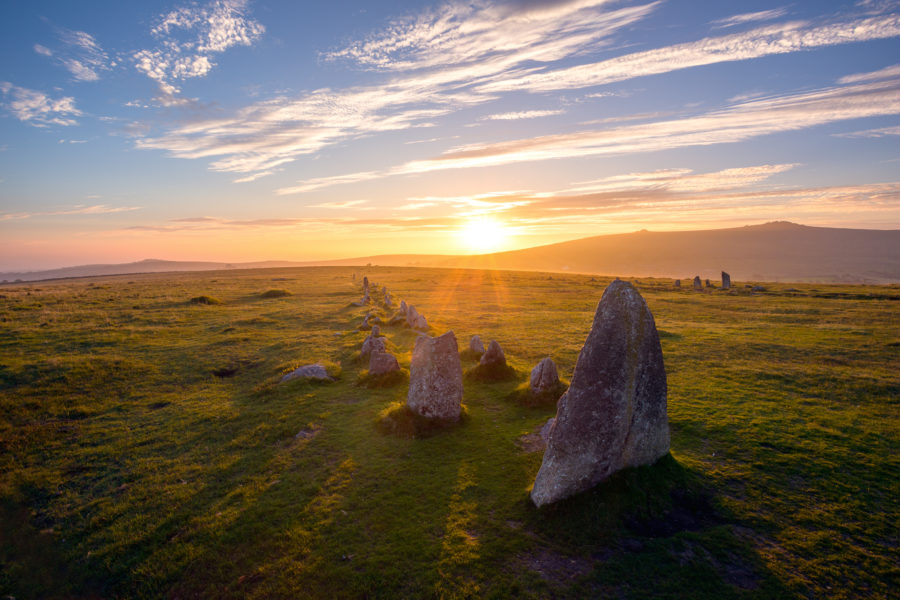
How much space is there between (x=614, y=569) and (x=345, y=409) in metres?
10.6

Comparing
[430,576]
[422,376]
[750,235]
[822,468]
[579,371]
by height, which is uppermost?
[750,235]

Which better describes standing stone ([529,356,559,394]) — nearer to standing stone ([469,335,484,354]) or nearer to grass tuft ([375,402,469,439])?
grass tuft ([375,402,469,439])

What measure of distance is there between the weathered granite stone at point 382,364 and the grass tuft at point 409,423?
4032 millimetres

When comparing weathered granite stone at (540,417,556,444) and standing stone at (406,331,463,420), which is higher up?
standing stone at (406,331,463,420)

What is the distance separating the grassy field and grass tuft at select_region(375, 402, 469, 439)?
332mm

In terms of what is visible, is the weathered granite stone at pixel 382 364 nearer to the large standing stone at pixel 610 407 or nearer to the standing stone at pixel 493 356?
the standing stone at pixel 493 356

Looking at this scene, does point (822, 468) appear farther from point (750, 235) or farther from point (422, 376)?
point (750, 235)

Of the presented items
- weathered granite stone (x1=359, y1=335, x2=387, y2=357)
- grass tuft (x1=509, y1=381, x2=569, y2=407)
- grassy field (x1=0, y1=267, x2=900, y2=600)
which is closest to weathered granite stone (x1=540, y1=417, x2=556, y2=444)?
grassy field (x1=0, y1=267, x2=900, y2=600)

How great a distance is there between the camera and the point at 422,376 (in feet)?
43.7

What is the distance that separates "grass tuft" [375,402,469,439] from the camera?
12.7 metres

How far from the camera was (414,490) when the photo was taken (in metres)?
9.83

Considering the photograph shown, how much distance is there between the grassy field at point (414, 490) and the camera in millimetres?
7262

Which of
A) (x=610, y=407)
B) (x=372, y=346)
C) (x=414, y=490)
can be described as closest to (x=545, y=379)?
(x=610, y=407)

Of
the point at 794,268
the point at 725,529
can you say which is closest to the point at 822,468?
the point at 725,529
